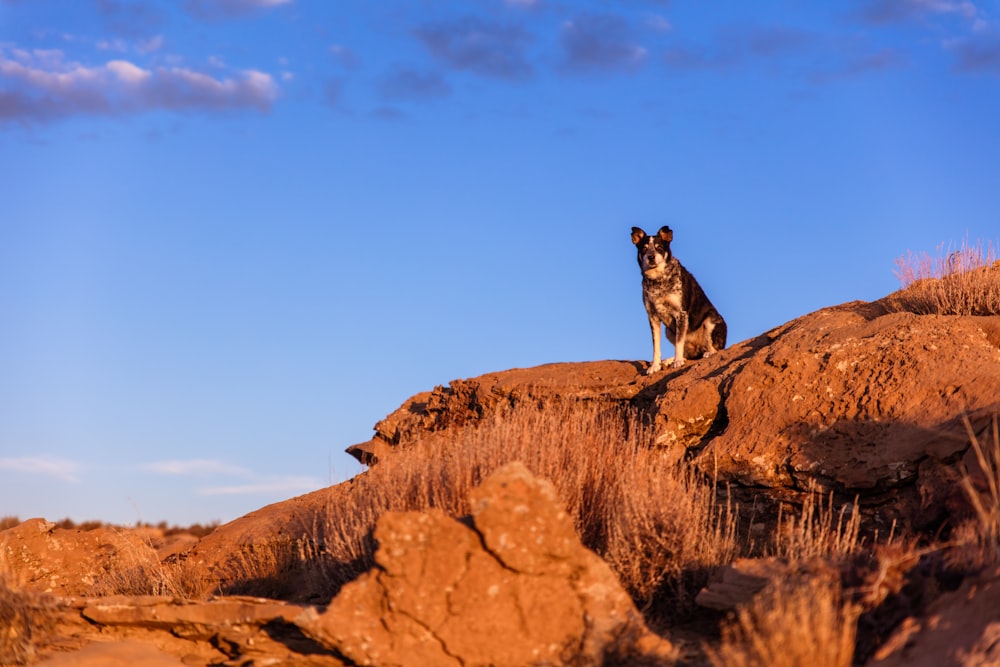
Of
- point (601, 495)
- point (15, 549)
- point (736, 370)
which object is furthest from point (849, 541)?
point (15, 549)

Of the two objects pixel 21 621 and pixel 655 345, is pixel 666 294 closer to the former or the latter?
pixel 655 345

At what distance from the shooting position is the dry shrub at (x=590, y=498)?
8.06 meters

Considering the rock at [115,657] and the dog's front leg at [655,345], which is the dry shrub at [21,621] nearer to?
the rock at [115,657]

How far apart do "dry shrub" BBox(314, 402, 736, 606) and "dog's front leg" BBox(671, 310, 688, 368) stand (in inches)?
132

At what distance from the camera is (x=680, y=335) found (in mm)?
14078

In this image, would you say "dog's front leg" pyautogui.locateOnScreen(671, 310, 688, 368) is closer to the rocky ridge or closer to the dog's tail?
the dog's tail

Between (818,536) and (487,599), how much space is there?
109 inches

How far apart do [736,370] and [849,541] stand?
340cm

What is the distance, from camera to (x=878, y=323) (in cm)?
1124

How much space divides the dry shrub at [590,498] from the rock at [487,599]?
1220 mm

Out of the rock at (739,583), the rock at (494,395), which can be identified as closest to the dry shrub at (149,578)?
the rock at (494,395)

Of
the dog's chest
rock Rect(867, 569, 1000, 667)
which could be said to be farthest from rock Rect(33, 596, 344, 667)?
the dog's chest

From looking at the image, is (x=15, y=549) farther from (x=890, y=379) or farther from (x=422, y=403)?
(x=890, y=379)

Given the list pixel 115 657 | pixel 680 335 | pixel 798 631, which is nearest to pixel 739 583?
pixel 798 631
